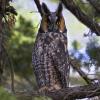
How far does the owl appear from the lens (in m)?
4.30

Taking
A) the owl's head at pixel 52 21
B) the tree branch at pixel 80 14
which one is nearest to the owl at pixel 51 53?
the owl's head at pixel 52 21

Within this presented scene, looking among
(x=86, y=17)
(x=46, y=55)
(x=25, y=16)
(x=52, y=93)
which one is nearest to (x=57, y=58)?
(x=46, y=55)

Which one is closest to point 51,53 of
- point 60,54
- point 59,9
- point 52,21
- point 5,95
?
point 60,54

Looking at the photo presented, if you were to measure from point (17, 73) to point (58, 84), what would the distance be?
4170mm

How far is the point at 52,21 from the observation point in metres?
4.37

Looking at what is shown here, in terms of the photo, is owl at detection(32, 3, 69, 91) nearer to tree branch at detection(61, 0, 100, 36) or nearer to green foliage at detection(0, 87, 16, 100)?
tree branch at detection(61, 0, 100, 36)

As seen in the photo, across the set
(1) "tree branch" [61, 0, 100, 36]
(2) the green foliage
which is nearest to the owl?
(1) "tree branch" [61, 0, 100, 36]

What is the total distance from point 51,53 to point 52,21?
307 mm

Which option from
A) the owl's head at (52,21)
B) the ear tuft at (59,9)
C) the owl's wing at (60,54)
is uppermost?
the ear tuft at (59,9)

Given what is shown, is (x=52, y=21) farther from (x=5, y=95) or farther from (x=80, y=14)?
(x=5, y=95)

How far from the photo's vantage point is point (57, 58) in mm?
4324

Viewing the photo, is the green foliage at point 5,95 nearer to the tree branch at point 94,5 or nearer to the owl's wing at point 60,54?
the tree branch at point 94,5

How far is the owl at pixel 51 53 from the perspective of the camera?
430 cm

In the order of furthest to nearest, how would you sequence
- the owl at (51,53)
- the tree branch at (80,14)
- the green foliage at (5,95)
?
the owl at (51,53), the tree branch at (80,14), the green foliage at (5,95)
